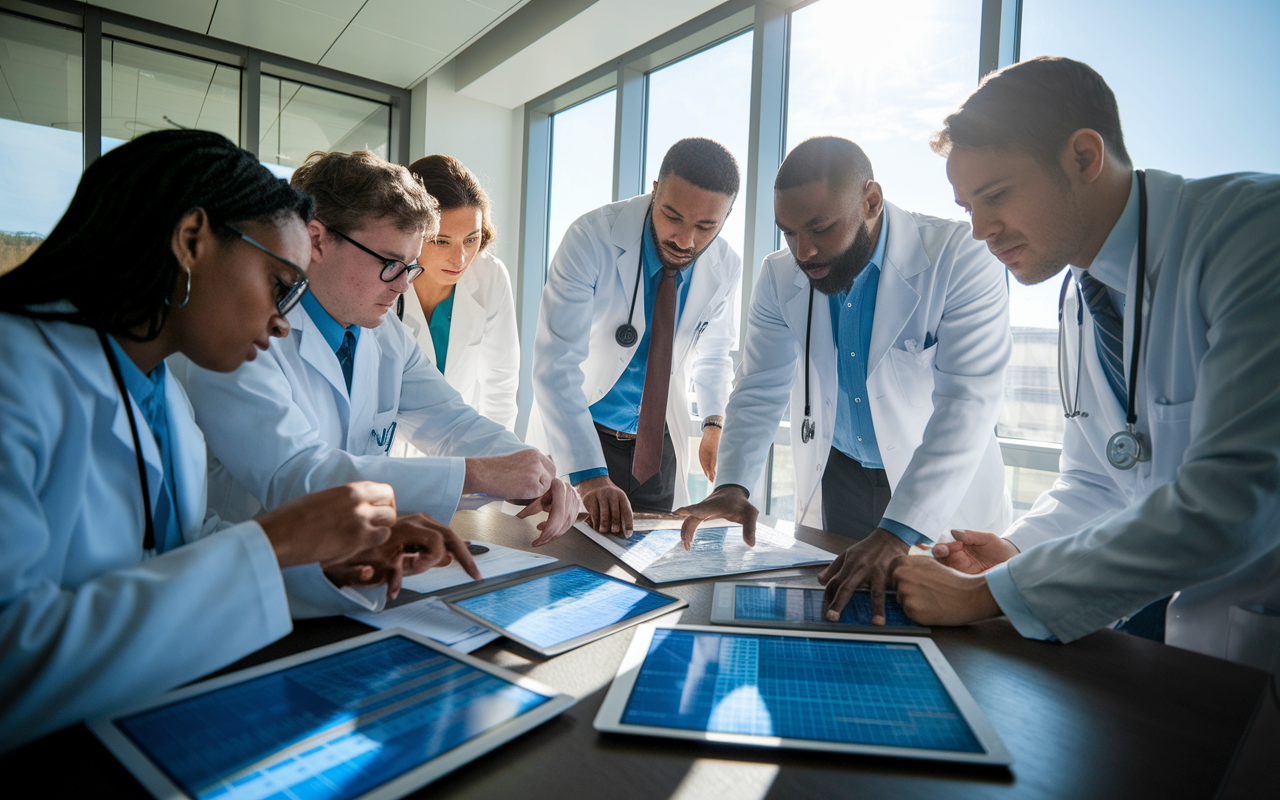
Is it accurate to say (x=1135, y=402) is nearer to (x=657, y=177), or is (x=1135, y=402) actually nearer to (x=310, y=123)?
(x=657, y=177)

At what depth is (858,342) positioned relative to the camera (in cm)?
182

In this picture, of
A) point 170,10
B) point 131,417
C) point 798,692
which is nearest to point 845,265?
point 798,692

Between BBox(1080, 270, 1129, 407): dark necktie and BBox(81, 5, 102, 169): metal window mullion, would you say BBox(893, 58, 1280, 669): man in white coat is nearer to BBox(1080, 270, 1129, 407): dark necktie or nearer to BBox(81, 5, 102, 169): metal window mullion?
BBox(1080, 270, 1129, 407): dark necktie

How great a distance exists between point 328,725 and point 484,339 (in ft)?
8.08

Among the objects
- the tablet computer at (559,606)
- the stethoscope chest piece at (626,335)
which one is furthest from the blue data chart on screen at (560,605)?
the stethoscope chest piece at (626,335)

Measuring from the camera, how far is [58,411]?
2.42 ft

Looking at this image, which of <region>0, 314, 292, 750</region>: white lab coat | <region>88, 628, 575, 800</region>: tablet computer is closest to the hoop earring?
<region>0, 314, 292, 750</region>: white lab coat

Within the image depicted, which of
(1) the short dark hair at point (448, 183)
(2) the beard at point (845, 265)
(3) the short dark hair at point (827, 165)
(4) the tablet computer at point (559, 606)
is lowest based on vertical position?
(4) the tablet computer at point (559, 606)

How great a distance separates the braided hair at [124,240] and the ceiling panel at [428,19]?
3.39 meters

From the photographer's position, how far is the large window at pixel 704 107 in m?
3.54

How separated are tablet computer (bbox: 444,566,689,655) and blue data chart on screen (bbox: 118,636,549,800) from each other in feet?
0.41

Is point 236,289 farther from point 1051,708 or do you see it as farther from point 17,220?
point 17,220

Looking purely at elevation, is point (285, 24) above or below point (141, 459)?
above

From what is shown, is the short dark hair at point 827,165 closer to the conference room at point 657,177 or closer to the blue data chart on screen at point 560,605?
the conference room at point 657,177
